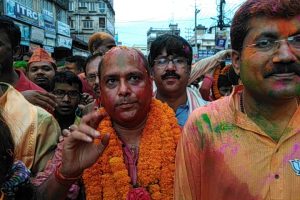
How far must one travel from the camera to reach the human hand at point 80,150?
69.7 inches

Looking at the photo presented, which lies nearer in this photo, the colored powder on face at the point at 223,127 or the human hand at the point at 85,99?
the colored powder on face at the point at 223,127

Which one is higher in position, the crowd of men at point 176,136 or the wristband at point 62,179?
the crowd of men at point 176,136

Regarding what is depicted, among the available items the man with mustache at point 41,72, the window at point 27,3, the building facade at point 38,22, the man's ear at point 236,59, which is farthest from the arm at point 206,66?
the window at point 27,3

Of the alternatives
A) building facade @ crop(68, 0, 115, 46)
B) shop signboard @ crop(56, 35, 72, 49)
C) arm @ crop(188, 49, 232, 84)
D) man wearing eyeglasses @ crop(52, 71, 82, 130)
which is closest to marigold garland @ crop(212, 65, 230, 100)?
arm @ crop(188, 49, 232, 84)

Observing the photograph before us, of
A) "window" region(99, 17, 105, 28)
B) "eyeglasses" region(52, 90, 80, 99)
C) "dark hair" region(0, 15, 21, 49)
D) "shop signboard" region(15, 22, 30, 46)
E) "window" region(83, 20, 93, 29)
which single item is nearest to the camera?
"dark hair" region(0, 15, 21, 49)

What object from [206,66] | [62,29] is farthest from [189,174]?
[62,29]

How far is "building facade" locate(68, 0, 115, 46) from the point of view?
76.9 m

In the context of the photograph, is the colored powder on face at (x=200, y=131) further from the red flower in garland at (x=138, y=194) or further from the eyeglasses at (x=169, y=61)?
the eyeglasses at (x=169, y=61)

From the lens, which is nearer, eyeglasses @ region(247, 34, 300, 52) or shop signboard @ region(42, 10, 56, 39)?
eyeglasses @ region(247, 34, 300, 52)

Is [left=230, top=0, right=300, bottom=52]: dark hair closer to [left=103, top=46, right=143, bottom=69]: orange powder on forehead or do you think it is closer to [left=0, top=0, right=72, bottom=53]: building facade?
[left=103, top=46, right=143, bottom=69]: orange powder on forehead

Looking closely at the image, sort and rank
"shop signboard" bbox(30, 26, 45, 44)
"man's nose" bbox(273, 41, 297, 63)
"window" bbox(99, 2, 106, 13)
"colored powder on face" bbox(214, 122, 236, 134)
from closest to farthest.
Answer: "man's nose" bbox(273, 41, 297, 63) → "colored powder on face" bbox(214, 122, 236, 134) → "shop signboard" bbox(30, 26, 45, 44) → "window" bbox(99, 2, 106, 13)

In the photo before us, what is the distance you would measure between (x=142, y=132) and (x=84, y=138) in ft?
2.14

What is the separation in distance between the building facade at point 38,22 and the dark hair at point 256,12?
2266cm

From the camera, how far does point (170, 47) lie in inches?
129
